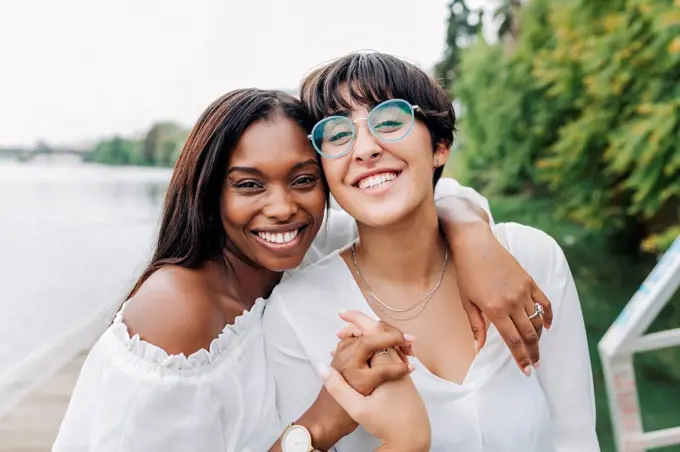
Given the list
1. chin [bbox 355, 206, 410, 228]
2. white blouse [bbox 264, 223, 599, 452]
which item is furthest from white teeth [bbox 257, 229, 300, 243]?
chin [bbox 355, 206, 410, 228]

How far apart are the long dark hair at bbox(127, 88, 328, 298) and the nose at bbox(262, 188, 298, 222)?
0.14m

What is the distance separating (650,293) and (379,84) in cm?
76

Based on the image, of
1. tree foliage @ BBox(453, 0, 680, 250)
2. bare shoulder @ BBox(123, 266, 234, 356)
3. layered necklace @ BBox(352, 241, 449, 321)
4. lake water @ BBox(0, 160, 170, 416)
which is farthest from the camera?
lake water @ BBox(0, 160, 170, 416)

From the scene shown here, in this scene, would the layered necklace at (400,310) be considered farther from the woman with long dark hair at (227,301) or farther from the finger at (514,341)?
the finger at (514,341)

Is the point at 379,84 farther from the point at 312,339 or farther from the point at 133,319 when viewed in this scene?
the point at 133,319

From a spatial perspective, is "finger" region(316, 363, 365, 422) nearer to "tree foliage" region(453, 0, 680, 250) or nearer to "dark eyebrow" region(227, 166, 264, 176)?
"dark eyebrow" region(227, 166, 264, 176)

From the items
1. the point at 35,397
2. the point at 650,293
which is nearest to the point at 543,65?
the point at 35,397

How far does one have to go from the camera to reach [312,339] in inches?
63.4

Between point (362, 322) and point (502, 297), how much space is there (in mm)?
320

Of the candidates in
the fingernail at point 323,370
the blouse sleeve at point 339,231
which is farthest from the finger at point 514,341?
the blouse sleeve at point 339,231

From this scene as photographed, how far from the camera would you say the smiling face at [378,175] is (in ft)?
5.11

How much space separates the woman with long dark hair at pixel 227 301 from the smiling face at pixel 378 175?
0.43ft

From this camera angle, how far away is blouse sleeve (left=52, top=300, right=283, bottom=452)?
1458 millimetres

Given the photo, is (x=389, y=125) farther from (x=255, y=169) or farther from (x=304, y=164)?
(x=255, y=169)
